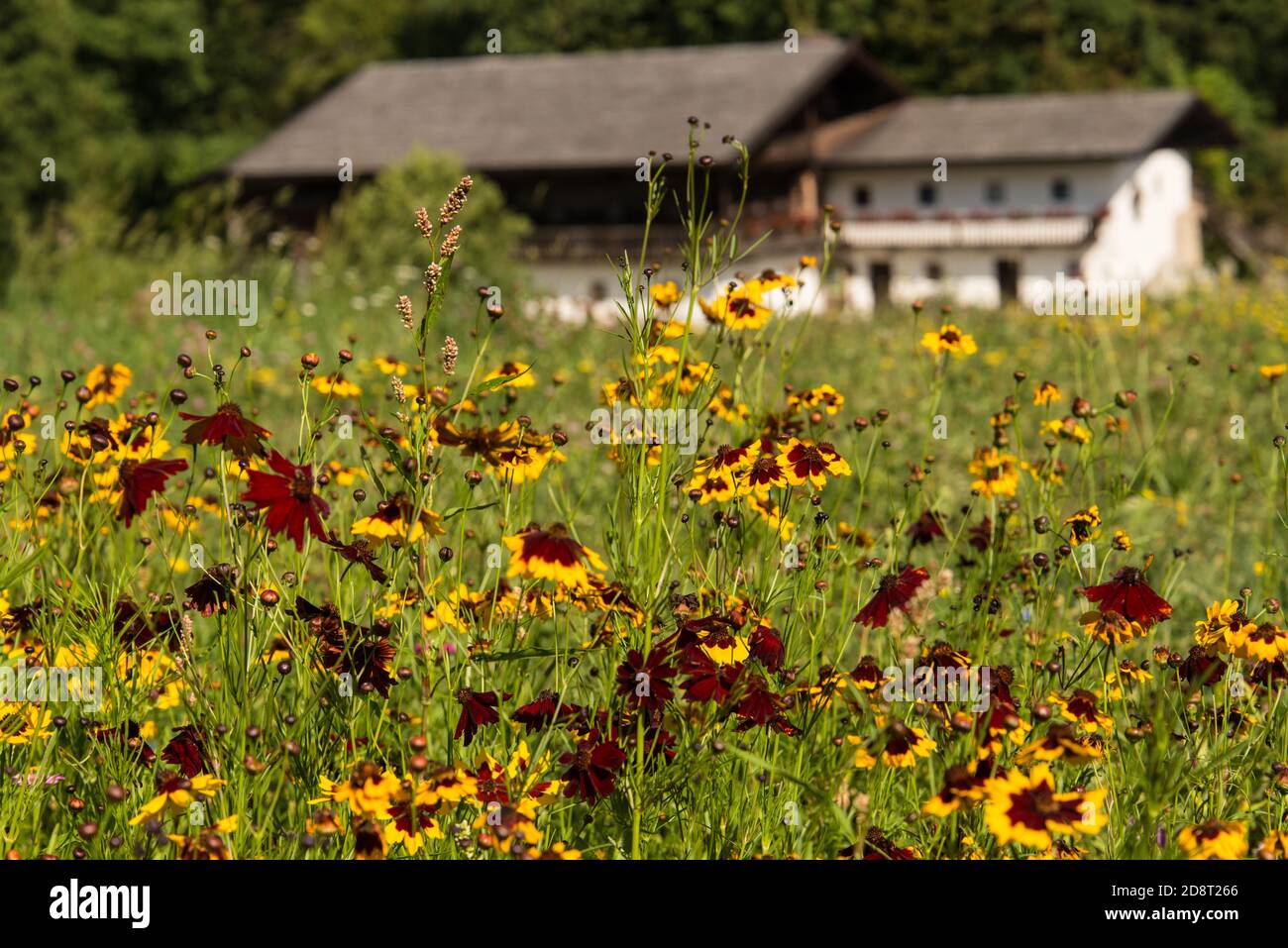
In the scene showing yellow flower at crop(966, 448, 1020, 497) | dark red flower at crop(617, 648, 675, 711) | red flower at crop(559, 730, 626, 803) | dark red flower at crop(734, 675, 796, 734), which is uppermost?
yellow flower at crop(966, 448, 1020, 497)

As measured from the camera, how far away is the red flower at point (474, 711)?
213 cm

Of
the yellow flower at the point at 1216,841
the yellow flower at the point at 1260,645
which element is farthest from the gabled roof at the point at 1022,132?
the yellow flower at the point at 1216,841

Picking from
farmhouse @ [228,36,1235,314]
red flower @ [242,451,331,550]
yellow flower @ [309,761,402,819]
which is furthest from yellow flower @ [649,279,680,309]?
farmhouse @ [228,36,1235,314]

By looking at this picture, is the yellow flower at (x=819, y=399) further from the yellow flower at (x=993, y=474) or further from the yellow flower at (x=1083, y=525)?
the yellow flower at (x=1083, y=525)

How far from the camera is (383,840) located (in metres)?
1.88

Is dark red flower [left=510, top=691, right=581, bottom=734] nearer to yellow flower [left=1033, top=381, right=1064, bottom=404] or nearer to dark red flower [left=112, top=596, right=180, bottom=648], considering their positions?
dark red flower [left=112, top=596, right=180, bottom=648]

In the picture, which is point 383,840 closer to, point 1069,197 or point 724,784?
point 724,784

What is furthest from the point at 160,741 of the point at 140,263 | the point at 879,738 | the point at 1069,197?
the point at 1069,197

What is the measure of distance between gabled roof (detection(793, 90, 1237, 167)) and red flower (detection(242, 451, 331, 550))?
2932 centimetres

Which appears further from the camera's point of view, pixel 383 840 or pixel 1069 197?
pixel 1069 197

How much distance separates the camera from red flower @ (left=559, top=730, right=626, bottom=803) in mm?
2100

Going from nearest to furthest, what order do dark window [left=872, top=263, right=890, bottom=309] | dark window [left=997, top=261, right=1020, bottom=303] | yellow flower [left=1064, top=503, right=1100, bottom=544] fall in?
yellow flower [left=1064, top=503, right=1100, bottom=544], dark window [left=997, top=261, right=1020, bottom=303], dark window [left=872, top=263, right=890, bottom=309]

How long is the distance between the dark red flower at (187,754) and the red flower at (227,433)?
0.42 meters
